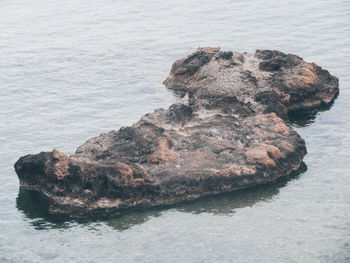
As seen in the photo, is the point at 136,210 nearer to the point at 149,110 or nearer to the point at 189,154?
the point at 189,154

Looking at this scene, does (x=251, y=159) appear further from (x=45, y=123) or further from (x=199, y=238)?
(x=45, y=123)

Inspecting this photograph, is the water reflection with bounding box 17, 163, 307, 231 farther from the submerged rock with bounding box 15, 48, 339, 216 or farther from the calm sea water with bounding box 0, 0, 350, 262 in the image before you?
the submerged rock with bounding box 15, 48, 339, 216

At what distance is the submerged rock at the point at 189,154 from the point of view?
2066 cm

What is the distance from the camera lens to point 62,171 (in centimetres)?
2070

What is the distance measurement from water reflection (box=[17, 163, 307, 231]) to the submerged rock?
0.25 m

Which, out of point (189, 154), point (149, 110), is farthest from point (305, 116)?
point (189, 154)

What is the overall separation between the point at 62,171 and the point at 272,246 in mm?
6740

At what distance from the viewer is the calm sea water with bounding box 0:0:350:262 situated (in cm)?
1888

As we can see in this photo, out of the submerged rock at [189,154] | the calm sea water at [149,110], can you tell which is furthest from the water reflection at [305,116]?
the submerged rock at [189,154]

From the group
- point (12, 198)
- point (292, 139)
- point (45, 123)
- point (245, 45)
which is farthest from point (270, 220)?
point (245, 45)

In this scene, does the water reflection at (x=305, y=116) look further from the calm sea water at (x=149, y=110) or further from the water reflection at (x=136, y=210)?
the water reflection at (x=136, y=210)

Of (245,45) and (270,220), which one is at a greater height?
(245,45)

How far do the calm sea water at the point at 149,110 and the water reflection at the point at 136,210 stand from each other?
0.04 m

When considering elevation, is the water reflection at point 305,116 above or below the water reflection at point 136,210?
above
